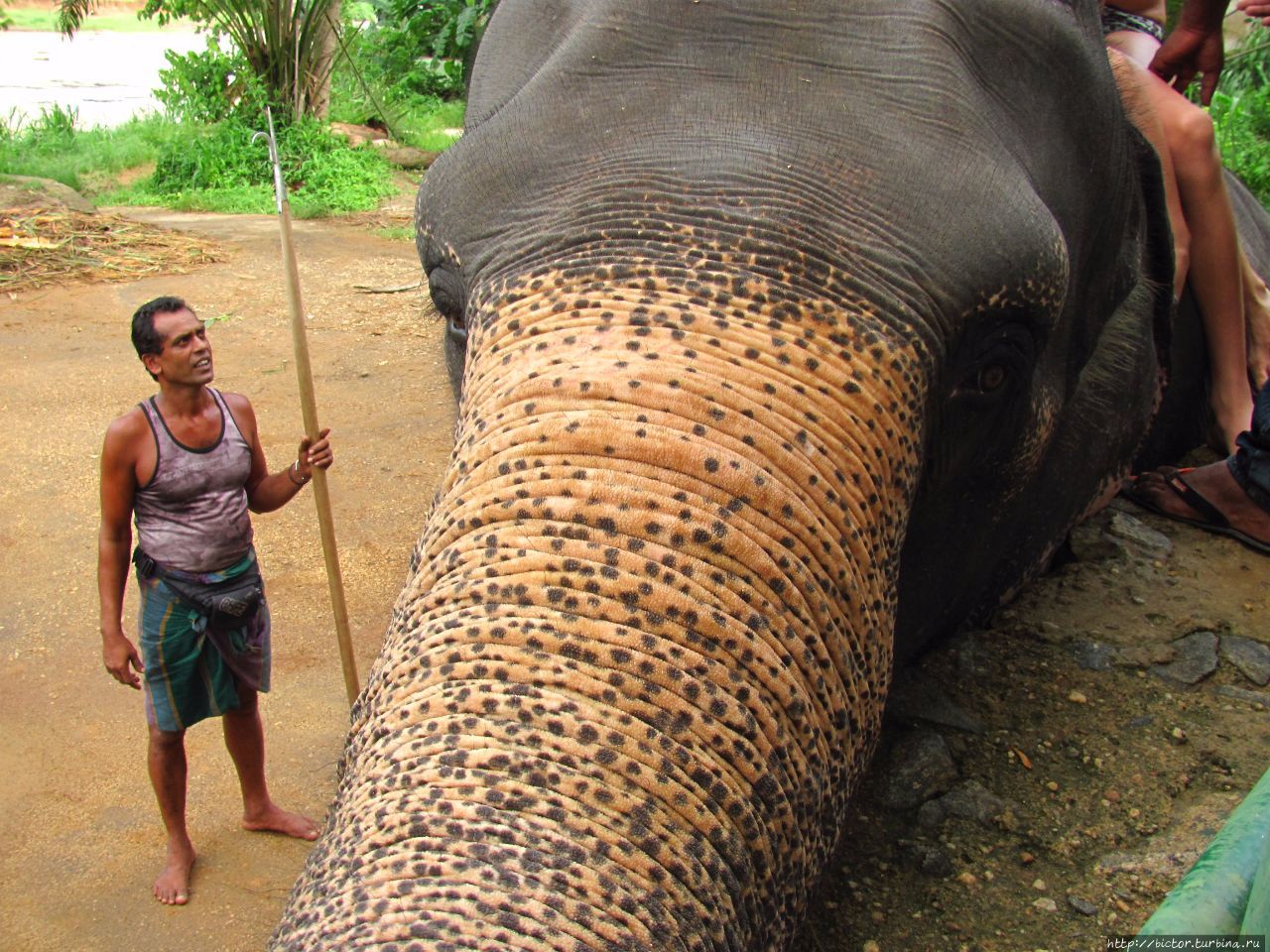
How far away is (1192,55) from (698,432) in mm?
3164

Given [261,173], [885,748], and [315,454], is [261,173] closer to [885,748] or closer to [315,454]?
[315,454]

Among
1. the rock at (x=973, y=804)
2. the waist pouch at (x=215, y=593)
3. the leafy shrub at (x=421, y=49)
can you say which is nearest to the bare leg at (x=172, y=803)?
the waist pouch at (x=215, y=593)

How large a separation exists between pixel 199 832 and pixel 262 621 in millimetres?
549

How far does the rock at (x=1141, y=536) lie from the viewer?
387cm

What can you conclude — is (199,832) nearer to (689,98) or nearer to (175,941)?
(175,941)

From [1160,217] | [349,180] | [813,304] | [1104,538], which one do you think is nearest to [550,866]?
[813,304]

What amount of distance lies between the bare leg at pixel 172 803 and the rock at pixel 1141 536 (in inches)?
105

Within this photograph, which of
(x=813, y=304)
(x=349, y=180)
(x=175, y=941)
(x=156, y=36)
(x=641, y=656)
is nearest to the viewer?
(x=641, y=656)

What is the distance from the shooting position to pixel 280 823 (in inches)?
121

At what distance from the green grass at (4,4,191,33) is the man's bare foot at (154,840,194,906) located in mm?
40024

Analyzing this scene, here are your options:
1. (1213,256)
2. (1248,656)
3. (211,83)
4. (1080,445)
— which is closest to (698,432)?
(1080,445)

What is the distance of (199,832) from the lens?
122 inches

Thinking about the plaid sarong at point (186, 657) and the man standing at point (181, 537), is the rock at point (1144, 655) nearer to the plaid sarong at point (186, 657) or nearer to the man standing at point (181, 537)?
the man standing at point (181, 537)

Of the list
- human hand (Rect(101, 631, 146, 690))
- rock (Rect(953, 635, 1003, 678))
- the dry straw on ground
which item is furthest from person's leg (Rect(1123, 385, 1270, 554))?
the dry straw on ground
